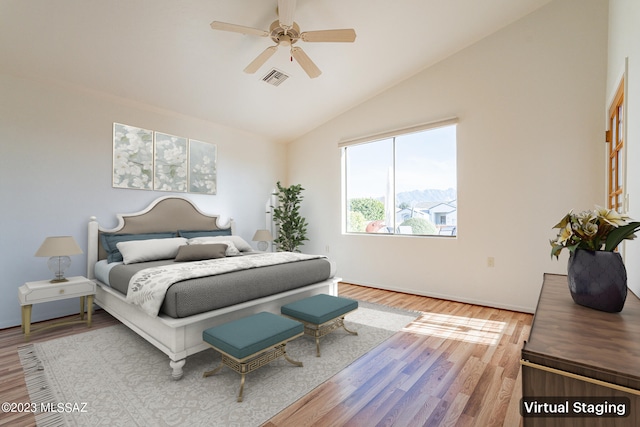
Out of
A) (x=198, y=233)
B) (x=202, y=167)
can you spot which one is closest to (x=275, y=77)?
(x=202, y=167)

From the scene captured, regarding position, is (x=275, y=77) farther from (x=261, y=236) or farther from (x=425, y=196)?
(x=425, y=196)

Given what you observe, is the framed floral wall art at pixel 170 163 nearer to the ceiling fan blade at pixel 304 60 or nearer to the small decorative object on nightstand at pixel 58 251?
the small decorative object on nightstand at pixel 58 251

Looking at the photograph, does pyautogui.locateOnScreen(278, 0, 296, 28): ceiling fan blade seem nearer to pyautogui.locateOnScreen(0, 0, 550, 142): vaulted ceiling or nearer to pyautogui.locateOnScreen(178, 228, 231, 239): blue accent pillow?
pyautogui.locateOnScreen(0, 0, 550, 142): vaulted ceiling

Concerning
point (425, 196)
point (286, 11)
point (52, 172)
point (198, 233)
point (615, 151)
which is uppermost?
point (286, 11)

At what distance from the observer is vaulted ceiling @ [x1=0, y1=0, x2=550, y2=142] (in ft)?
8.86

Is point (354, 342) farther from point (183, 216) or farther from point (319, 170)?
point (319, 170)

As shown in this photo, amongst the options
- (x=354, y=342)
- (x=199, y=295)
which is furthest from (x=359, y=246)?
(x=199, y=295)

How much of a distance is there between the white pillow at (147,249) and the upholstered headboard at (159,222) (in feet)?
1.24

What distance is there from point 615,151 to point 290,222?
4367 mm

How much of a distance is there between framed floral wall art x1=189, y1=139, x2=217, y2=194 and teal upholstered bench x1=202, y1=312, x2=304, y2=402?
10.1 feet

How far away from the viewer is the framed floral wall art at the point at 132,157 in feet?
12.6

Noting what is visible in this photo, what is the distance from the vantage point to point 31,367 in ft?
7.39

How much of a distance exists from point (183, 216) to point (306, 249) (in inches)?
93.6

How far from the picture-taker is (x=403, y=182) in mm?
4637
